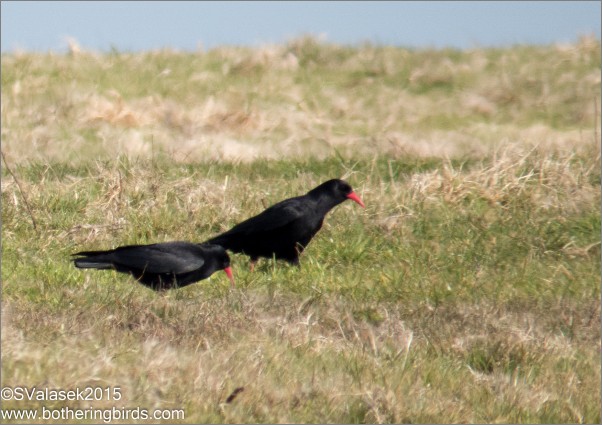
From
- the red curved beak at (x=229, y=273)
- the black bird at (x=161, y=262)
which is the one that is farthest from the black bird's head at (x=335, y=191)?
the black bird at (x=161, y=262)

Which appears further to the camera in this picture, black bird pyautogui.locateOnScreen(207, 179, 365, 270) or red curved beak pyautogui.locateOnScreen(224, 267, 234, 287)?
black bird pyautogui.locateOnScreen(207, 179, 365, 270)

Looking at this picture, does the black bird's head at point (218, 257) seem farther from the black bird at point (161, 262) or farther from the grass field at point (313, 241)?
Result: the grass field at point (313, 241)

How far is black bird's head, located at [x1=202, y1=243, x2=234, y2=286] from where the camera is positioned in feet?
23.7

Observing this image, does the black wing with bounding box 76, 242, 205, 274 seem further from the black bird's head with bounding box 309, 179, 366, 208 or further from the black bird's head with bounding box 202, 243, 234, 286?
the black bird's head with bounding box 309, 179, 366, 208

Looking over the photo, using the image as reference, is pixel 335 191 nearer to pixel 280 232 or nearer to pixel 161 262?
pixel 280 232

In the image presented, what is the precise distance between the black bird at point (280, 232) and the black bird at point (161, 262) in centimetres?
72

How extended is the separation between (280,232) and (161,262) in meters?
1.23

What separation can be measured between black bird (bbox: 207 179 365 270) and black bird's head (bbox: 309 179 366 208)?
0.16 m

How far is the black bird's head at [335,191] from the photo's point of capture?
328 inches

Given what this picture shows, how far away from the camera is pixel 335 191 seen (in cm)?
840

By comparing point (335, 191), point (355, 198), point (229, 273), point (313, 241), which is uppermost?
point (335, 191)

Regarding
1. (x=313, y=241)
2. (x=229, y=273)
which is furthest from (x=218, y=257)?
(x=313, y=241)

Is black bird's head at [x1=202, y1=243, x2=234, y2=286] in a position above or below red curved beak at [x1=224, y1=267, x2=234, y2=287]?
above

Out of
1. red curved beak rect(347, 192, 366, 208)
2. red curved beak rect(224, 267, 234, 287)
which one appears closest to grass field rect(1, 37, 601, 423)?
red curved beak rect(224, 267, 234, 287)
